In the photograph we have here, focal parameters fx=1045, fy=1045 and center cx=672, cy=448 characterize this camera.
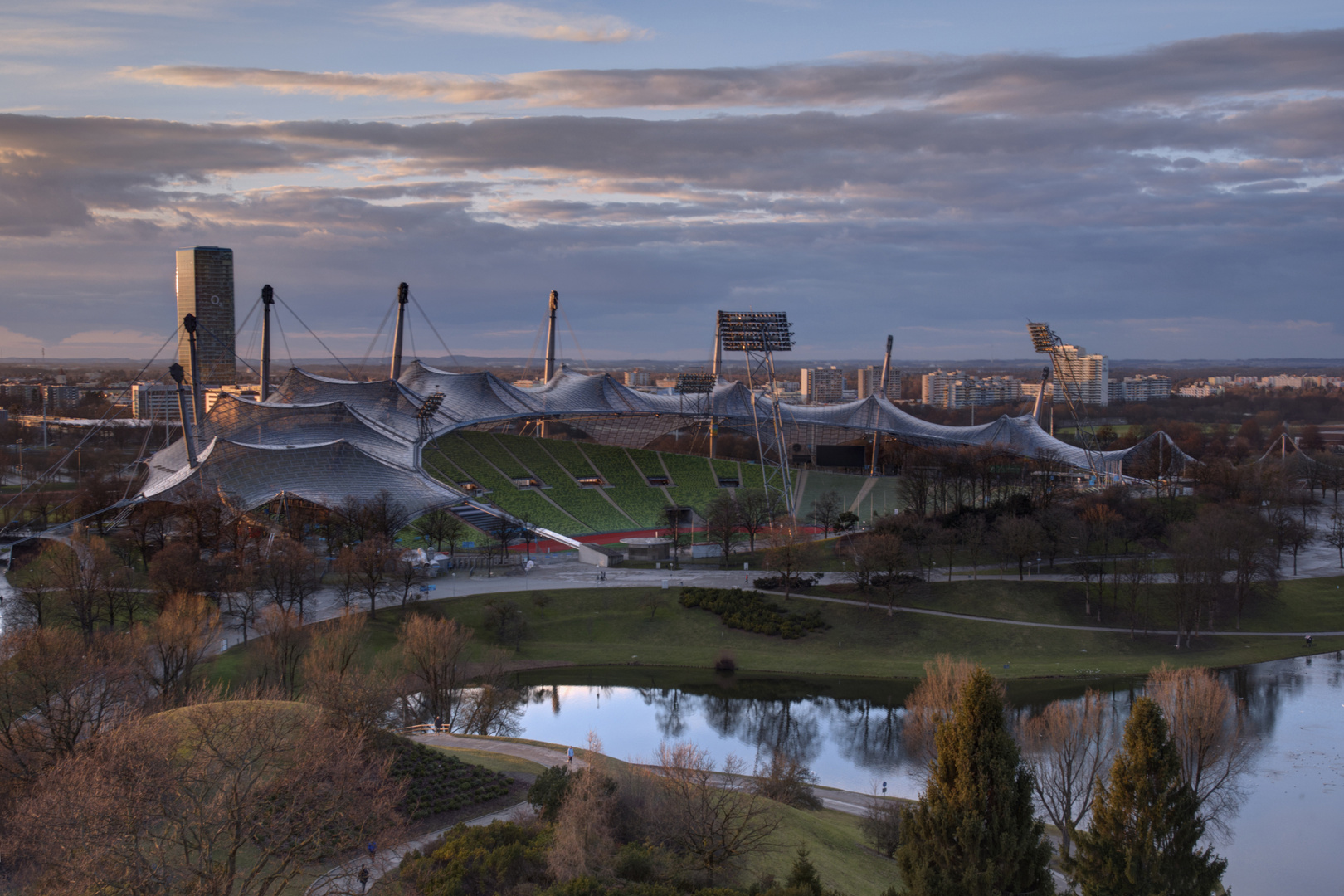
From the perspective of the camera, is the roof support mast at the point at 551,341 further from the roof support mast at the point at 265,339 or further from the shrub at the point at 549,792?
the shrub at the point at 549,792

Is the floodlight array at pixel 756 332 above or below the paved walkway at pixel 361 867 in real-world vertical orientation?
above

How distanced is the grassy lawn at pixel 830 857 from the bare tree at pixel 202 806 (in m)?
7.37

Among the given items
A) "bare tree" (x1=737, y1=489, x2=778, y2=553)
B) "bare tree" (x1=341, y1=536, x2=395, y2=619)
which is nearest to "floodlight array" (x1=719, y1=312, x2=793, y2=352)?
"bare tree" (x1=737, y1=489, x2=778, y2=553)

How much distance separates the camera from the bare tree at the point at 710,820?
18766 mm

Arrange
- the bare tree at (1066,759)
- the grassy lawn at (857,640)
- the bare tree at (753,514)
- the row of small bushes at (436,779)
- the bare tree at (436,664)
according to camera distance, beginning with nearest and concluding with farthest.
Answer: the row of small bushes at (436,779)
the bare tree at (1066,759)
the bare tree at (436,664)
the grassy lawn at (857,640)
the bare tree at (753,514)

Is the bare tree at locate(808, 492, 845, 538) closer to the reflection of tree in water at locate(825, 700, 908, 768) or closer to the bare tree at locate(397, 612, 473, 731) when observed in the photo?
the reflection of tree in water at locate(825, 700, 908, 768)

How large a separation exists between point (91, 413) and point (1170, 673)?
134837mm

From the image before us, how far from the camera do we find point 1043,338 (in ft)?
254

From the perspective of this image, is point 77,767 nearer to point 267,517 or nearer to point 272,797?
point 272,797

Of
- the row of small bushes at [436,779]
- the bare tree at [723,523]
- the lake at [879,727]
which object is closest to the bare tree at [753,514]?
the bare tree at [723,523]

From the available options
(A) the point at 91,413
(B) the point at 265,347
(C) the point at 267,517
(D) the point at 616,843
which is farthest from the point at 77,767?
(A) the point at 91,413

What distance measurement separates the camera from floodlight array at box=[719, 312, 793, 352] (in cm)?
6444

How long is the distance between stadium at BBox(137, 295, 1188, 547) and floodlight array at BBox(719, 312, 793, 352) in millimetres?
445

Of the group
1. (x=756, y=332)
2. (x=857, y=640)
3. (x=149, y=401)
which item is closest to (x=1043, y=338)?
(x=756, y=332)
